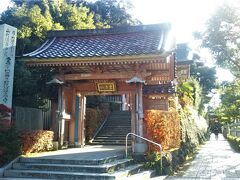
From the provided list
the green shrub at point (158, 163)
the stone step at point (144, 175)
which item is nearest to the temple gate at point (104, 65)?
the green shrub at point (158, 163)

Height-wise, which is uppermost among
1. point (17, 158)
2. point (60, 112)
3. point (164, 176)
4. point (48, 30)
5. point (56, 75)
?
point (48, 30)

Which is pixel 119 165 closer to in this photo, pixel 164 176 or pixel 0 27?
pixel 164 176

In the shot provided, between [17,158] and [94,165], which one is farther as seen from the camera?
[17,158]

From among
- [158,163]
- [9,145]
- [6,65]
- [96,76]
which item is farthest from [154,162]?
[6,65]

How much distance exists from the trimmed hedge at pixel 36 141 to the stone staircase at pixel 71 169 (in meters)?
0.96

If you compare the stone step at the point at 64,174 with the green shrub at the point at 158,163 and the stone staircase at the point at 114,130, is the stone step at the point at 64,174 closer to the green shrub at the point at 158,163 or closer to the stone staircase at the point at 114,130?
the green shrub at the point at 158,163

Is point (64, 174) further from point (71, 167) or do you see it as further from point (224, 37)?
point (224, 37)

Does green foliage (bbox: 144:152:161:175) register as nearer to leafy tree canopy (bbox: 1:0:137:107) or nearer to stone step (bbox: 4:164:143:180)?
stone step (bbox: 4:164:143:180)

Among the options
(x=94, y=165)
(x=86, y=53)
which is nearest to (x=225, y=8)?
(x=86, y=53)

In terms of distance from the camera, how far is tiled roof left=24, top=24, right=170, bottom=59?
43.3 ft

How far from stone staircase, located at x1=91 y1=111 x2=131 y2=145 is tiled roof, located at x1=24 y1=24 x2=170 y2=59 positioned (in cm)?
635

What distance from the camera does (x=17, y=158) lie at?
10516mm

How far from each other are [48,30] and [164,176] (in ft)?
34.5

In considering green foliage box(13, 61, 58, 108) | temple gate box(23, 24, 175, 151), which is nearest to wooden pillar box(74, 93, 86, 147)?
temple gate box(23, 24, 175, 151)
